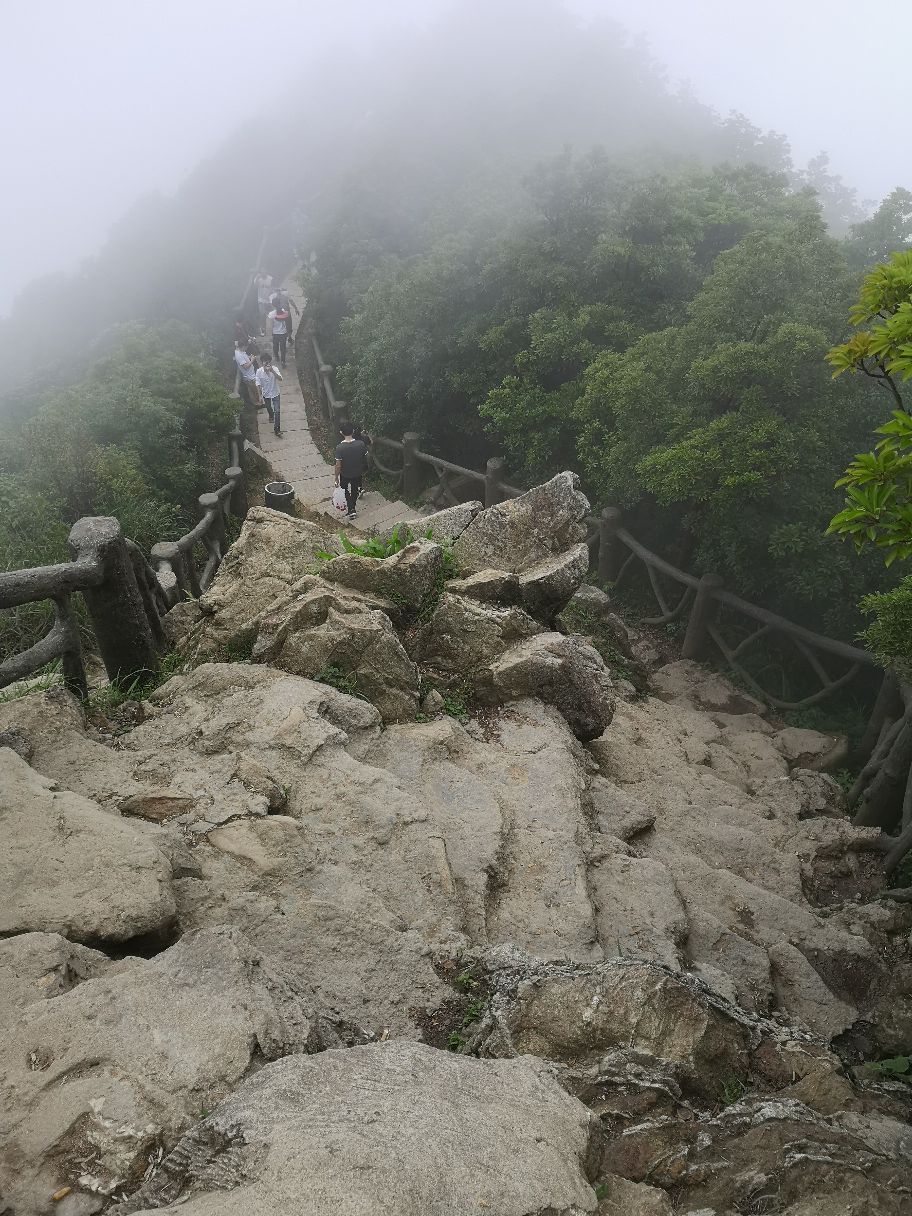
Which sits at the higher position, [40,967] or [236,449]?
[236,449]

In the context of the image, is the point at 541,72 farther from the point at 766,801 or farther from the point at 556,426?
the point at 766,801

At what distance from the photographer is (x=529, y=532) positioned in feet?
23.4

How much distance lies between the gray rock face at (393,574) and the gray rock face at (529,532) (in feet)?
2.78

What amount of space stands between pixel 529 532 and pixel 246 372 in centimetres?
1377

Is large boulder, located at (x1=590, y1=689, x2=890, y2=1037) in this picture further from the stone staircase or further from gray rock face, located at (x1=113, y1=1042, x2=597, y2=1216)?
the stone staircase

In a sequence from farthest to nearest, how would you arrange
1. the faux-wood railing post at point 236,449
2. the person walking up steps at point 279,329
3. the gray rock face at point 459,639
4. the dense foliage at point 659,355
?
the person walking up steps at point 279,329 → the faux-wood railing post at point 236,449 → the dense foliage at point 659,355 → the gray rock face at point 459,639

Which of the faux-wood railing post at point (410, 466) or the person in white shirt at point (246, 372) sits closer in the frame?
the faux-wood railing post at point (410, 466)

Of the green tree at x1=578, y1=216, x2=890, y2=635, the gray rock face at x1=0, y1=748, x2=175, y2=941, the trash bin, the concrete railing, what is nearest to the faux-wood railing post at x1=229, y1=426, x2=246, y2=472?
the trash bin

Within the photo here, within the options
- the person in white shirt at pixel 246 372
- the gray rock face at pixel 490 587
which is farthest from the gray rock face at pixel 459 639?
the person in white shirt at pixel 246 372

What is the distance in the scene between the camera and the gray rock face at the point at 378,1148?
2.06 metres

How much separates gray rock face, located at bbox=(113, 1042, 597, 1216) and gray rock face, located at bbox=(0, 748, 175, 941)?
99 centimetres

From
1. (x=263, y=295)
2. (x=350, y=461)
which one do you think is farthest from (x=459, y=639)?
(x=263, y=295)

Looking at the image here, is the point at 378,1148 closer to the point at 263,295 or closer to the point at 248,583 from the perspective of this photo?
the point at 248,583

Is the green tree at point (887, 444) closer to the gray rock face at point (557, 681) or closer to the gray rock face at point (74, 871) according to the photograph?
the gray rock face at point (557, 681)
